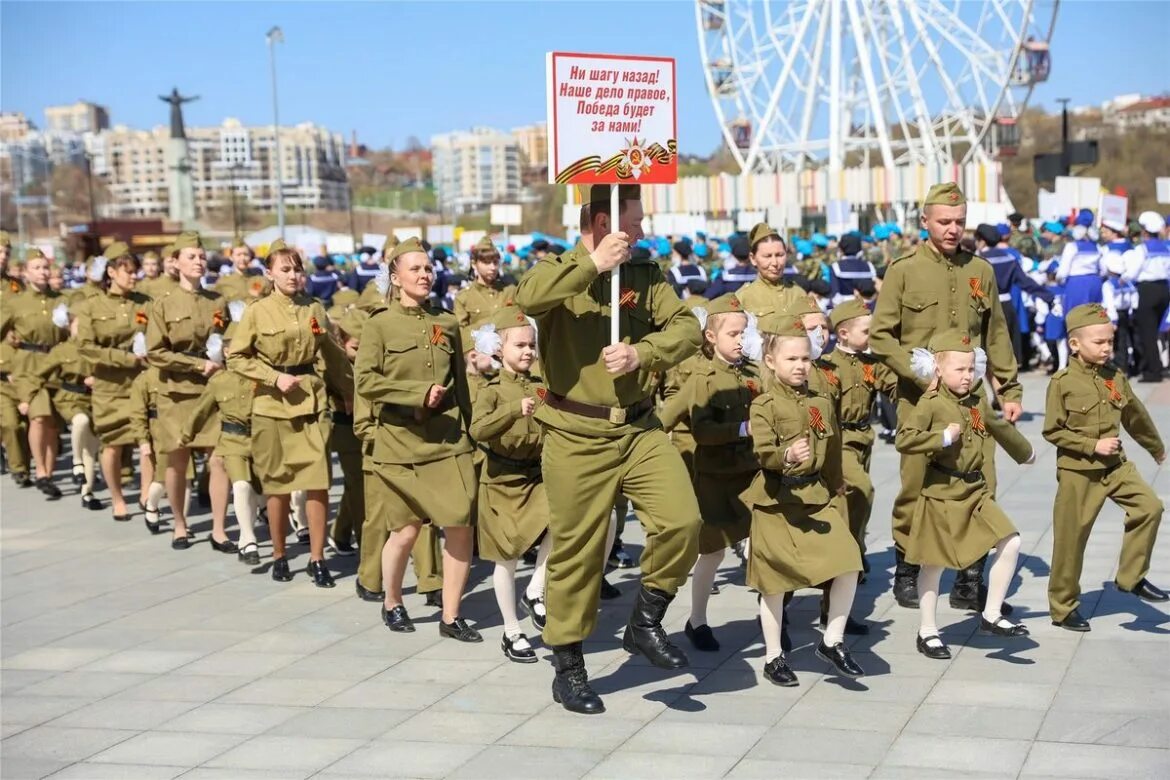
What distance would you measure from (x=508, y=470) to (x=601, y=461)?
1425 mm

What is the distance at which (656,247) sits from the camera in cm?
2352

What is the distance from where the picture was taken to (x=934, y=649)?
6.82 meters

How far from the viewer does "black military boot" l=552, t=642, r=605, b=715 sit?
20.4 ft

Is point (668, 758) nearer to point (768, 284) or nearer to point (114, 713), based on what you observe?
point (114, 713)

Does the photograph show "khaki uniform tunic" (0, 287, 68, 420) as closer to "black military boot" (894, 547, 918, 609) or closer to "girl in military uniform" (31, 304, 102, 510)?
"girl in military uniform" (31, 304, 102, 510)

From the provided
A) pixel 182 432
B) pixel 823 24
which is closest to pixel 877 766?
pixel 182 432

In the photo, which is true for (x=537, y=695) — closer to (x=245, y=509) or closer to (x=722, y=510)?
(x=722, y=510)

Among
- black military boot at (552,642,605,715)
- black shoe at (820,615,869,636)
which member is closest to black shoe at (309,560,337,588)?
black military boot at (552,642,605,715)

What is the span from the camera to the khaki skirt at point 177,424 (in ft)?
34.5

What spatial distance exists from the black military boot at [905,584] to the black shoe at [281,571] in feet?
12.2

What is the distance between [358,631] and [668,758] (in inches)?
111

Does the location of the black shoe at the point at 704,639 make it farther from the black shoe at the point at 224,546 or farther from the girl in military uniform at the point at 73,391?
the girl in military uniform at the point at 73,391

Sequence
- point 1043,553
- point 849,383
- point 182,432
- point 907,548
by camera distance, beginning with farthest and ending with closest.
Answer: point 182,432 → point 1043,553 → point 849,383 → point 907,548

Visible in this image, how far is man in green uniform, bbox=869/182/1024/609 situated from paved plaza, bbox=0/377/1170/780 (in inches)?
12.0
